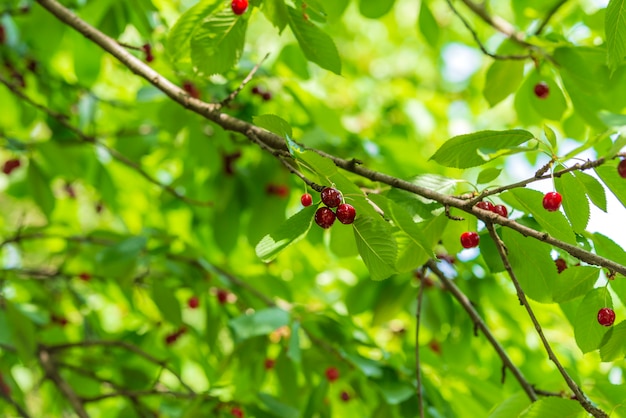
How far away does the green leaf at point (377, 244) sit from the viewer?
1.29 meters

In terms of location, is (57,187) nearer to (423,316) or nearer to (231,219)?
(231,219)

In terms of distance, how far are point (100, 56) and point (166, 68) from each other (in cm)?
37

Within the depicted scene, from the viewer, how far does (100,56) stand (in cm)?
289

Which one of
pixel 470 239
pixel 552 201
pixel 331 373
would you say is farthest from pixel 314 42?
pixel 331 373

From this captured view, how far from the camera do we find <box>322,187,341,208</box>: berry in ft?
3.97

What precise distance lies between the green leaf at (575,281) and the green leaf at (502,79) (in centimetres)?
94

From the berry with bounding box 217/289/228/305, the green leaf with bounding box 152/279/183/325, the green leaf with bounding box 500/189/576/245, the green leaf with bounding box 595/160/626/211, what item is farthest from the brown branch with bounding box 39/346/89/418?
the green leaf with bounding box 595/160/626/211

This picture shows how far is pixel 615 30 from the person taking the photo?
55.1 inches

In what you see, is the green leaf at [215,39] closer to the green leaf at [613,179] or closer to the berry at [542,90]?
the green leaf at [613,179]

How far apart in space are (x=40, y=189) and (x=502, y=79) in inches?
72.7

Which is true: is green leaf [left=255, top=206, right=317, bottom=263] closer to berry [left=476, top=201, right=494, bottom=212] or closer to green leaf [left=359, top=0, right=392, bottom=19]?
berry [left=476, top=201, right=494, bottom=212]

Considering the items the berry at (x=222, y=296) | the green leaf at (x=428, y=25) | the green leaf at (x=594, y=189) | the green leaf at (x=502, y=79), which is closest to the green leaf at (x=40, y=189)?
the berry at (x=222, y=296)

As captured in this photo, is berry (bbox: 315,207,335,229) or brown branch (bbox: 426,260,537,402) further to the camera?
brown branch (bbox: 426,260,537,402)

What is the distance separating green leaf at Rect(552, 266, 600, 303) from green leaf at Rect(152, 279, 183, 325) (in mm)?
1513
